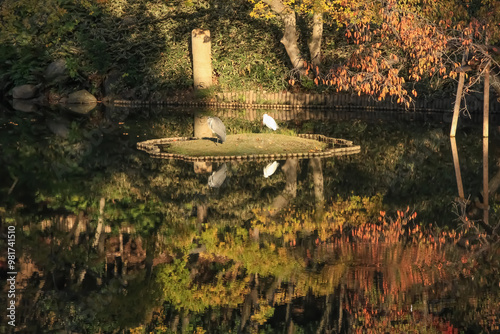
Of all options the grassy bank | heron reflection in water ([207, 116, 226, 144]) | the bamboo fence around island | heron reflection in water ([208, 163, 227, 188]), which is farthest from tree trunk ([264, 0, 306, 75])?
heron reflection in water ([208, 163, 227, 188])

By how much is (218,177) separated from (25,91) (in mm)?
20748

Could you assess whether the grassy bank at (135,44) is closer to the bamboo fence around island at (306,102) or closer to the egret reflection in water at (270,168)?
the bamboo fence around island at (306,102)

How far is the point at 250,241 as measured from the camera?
1055 cm

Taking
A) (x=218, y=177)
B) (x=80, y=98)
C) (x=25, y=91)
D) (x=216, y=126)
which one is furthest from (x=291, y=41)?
(x=218, y=177)

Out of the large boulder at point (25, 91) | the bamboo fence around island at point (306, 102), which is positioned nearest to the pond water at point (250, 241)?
the bamboo fence around island at point (306, 102)

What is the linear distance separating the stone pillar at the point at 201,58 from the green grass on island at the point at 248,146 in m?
13.2

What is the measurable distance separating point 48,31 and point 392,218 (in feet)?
88.8

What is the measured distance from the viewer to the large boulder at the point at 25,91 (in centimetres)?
3362

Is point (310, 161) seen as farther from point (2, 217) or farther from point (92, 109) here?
point (92, 109)

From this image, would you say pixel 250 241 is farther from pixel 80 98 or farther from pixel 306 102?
pixel 80 98

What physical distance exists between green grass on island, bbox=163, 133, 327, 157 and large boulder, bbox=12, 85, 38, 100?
1634 centimetres

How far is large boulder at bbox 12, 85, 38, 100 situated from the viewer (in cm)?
3362

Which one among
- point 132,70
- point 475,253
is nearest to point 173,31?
point 132,70

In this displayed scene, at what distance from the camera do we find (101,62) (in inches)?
1330
